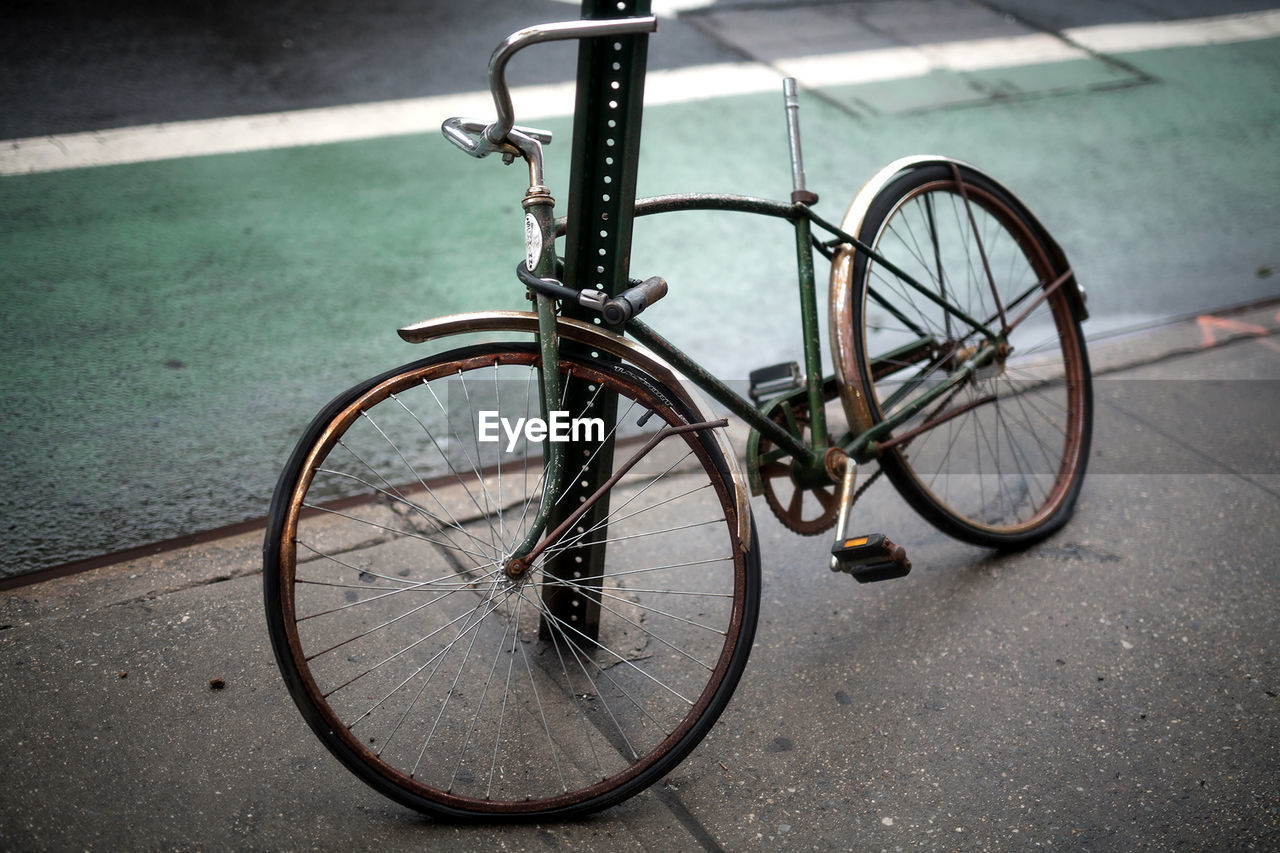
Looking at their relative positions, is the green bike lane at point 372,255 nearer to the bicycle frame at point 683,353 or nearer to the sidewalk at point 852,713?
the sidewalk at point 852,713

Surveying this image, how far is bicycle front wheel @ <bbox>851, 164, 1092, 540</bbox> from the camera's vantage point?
285 cm

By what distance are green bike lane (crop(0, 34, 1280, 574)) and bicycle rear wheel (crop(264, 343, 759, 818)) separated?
48 centimetres

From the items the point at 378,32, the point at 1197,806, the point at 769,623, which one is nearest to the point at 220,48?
the point at 378,32

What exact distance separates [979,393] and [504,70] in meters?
2.11

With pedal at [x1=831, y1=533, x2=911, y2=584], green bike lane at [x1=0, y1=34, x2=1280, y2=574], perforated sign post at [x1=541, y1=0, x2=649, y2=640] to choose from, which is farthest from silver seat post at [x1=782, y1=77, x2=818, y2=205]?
green bike lane at [x1=0, y1=34, x2=1280, y2=574]

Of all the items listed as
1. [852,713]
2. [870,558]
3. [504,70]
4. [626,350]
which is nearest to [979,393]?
[870,558]

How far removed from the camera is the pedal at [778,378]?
2.79 metres

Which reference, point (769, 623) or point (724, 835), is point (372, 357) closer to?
point (769, 623)

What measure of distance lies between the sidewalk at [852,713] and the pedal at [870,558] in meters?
0.32

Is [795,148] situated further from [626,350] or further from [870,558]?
[870,558]

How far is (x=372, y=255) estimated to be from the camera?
4422 millimetres

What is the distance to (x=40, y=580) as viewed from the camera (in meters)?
2.75

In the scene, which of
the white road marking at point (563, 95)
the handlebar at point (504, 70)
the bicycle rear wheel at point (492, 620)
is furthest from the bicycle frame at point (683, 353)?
the white road marking at point (563, 95)

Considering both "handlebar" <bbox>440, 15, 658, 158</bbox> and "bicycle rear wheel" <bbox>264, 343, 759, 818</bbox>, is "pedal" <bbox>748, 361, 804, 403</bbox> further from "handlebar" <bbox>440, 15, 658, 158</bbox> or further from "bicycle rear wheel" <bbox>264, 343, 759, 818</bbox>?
"handlebar" <bbox>440, 15, 658, 158</bbox>
